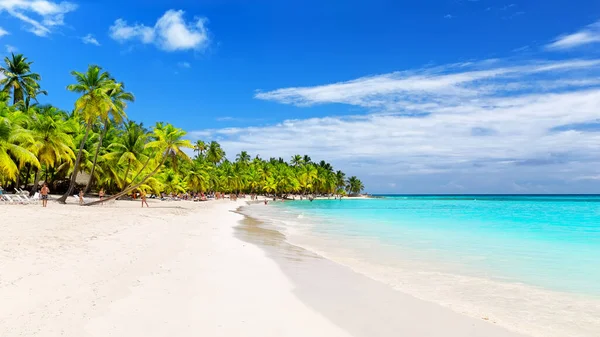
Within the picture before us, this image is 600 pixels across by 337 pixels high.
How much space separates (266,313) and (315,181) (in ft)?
400

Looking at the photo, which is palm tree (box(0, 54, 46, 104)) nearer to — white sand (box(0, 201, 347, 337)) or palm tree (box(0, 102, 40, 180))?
palm tree (box(0, 102, 40, 180))

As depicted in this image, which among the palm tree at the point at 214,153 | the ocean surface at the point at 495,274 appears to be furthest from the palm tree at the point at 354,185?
the ocean surface at the point at 495,274

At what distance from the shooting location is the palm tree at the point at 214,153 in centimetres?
8781

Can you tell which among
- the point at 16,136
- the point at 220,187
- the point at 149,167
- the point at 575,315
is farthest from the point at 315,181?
the point at 575,315

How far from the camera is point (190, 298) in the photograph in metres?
6.25

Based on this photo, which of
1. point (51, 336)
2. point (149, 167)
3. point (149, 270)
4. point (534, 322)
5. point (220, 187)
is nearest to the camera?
Result: point (51, 336)

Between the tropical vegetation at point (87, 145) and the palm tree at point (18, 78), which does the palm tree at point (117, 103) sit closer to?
the tropical vegetation at point (87, 145)

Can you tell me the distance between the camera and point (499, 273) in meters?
10.1

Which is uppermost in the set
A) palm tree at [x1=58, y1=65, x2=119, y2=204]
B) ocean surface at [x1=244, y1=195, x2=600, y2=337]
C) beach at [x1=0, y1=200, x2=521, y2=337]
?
palm tree at [x1=58, y1=65, x2=119, y2=204]

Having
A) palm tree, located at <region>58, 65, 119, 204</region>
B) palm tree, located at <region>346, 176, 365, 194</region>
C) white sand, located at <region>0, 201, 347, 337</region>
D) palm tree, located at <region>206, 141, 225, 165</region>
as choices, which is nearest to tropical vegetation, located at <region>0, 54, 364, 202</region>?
palm tree, located at <region>58, 65, 119, 204</region>

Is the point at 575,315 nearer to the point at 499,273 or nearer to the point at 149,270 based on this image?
the point at 499,273

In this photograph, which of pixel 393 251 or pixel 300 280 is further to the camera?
pixel 393 251

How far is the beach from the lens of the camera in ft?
16.4

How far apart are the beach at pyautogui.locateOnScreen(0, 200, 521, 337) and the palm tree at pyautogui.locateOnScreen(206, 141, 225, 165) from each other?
78.3 meters
